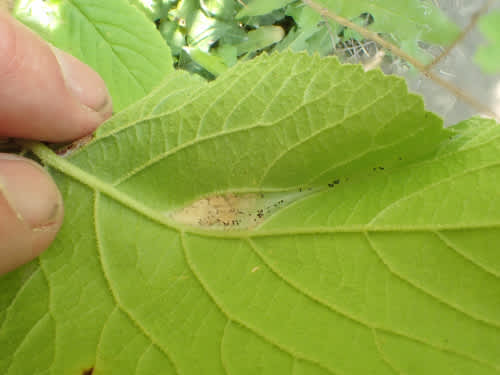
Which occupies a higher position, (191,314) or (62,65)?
(62,65)

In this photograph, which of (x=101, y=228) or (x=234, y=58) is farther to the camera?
(x=234, y=58)

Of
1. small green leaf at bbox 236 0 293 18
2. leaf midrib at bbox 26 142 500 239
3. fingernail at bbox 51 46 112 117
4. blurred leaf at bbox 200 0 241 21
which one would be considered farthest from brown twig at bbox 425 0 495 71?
blurred leaf at bbox 200 0 241 21

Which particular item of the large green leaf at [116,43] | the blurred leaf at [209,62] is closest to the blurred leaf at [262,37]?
the blurred leaf at [209,62]

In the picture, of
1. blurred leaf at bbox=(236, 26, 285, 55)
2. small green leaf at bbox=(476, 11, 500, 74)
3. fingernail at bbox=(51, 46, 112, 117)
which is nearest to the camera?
fingernail at bbox=(51, 46, 112, 117)

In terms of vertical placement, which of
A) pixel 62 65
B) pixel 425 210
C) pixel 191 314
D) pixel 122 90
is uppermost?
pixel 62 65

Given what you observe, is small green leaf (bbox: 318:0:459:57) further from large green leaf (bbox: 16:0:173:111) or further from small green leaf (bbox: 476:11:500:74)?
large green leaf (bbox: 16:0:173:111)

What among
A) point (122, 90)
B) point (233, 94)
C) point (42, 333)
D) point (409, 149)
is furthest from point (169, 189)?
point (122, 90)

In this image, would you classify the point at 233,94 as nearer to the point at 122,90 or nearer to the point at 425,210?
the point at 425,210
